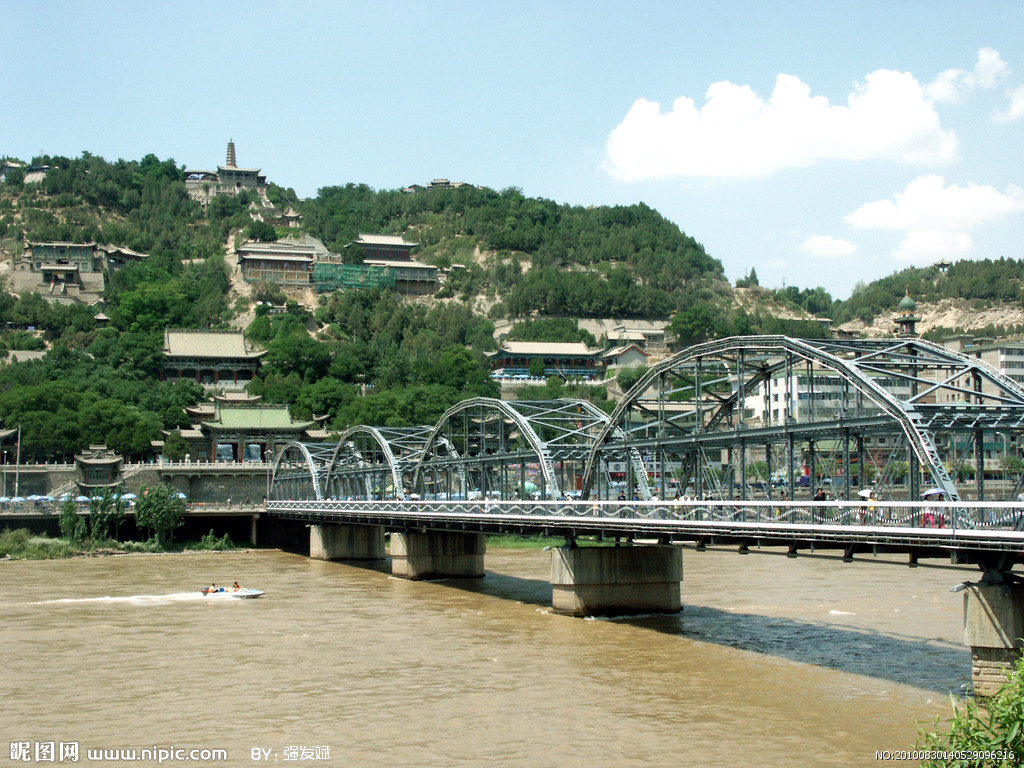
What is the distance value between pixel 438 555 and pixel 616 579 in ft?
69.0

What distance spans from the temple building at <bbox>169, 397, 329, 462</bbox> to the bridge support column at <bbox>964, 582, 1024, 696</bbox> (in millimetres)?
95391

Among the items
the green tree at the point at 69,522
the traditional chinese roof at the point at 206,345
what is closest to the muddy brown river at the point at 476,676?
the green tree at the point at 69,522

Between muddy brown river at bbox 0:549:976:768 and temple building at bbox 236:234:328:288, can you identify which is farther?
temple building at bbox 236:234:328:288

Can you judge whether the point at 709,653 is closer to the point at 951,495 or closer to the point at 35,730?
the point at 951,495

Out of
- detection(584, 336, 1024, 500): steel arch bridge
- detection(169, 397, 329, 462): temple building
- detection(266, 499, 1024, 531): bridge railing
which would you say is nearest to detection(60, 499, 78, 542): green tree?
detection(169, 397, 329, 462): temple building

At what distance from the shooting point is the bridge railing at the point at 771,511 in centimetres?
3000

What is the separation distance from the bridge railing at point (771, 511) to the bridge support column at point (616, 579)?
2015 millimetres

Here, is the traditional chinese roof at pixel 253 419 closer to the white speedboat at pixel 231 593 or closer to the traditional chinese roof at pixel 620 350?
the white speedboat at pixel 231 593

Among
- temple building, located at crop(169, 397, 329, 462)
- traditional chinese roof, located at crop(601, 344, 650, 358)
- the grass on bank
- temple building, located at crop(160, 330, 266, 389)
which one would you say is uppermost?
traditional chinese roof, located at crop(601, 344, 650, 358)

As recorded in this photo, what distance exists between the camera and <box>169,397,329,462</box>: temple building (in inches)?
4611

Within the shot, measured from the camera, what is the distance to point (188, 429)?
394 feet

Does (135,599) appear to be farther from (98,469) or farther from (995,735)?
(98,469)

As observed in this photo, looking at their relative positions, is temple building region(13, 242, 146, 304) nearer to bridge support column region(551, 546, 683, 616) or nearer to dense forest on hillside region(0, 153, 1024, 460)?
dense forest on hillside region(0, 153, 1024, 460)

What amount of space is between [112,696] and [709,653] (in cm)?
2009
